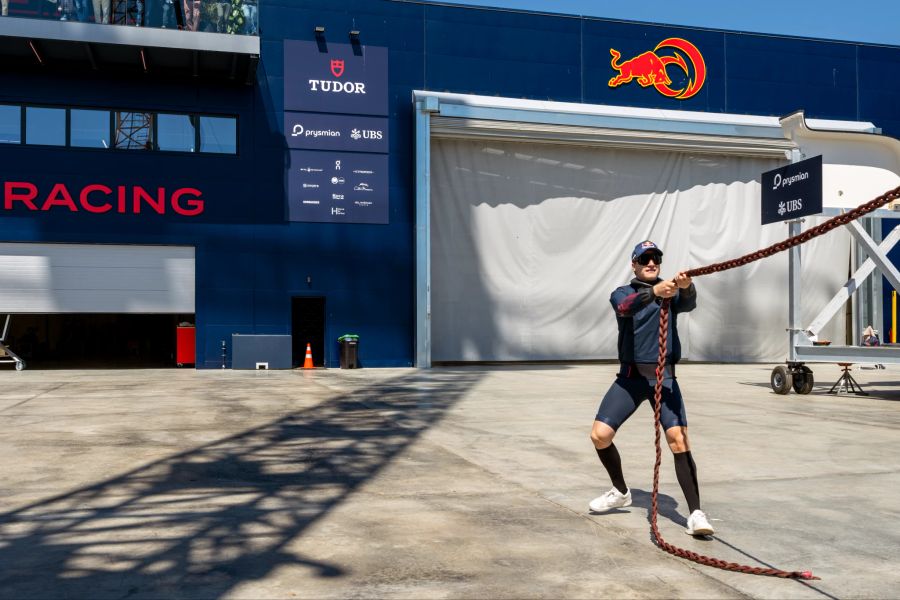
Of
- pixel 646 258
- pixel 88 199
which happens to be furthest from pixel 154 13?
pixel 646 258

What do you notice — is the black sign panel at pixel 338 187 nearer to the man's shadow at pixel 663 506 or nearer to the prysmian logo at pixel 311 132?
the prysmian logo at pixel 311 132

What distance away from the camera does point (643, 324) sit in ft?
18.0

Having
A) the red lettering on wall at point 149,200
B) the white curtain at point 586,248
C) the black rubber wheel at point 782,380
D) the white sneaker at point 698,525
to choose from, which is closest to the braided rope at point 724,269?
the white sneaker at point 698,525

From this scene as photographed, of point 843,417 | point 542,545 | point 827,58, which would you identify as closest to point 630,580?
point 542,545

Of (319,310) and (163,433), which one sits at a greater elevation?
(319,310)

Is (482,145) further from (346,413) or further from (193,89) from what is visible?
(346,413)

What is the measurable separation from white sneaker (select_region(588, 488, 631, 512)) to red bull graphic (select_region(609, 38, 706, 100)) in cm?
2246

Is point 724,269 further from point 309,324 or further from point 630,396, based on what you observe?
point 309,324

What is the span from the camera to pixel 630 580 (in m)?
4.29

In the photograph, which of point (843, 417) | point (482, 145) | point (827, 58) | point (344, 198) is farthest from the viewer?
point (827, 58)

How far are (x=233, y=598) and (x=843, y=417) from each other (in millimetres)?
10455

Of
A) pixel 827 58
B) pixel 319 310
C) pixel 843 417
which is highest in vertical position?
pixel 827 58

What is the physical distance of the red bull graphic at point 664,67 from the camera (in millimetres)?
26266

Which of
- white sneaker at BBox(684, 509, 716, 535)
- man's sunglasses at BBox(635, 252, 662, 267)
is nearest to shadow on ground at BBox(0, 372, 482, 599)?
white sneaker at BBox(684, 509, 716, 535)
